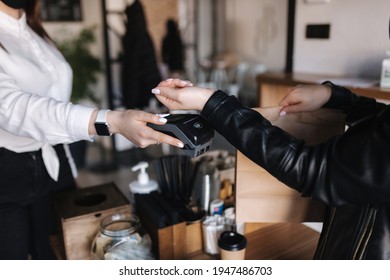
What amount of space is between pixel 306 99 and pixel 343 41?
1.44m

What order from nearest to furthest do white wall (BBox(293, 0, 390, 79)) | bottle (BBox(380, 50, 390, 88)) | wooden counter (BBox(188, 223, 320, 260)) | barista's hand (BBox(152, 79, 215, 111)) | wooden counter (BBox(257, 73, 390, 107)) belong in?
barista's hand (BBox(152, 79, 215, 111)) < wooden counter (BBox(188, 223, 320, 260)) < bottle (BBox(380, 50, 390, 88)) < white wall (BBox(293, 0, 390, 79)) < wooden counter (BBox(257, 73, 390, 107))

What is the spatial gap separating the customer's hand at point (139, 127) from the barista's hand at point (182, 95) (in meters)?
0.04

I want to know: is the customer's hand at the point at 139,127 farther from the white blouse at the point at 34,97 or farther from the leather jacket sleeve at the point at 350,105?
the leather jacket sleeve at the point at 350,105

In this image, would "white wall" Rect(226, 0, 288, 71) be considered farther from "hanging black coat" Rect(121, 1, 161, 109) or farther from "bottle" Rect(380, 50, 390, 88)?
"bottle" Rect(380, 50, 390, 88)

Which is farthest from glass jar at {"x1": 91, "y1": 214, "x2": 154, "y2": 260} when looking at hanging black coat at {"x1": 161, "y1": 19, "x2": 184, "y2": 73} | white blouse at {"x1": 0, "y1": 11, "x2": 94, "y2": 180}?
hanging black coat at {"x1": 161, "y1": 19, "x2": 184, "y2": 73}

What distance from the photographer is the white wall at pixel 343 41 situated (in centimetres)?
181

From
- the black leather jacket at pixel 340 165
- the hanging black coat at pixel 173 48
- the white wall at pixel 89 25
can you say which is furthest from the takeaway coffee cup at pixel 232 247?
the hanging black coat at pixel 173 48

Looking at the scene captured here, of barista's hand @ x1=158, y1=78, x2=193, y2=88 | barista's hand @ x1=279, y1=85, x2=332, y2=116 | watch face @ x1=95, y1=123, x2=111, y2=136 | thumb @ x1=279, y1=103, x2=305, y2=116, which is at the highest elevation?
barista's hand @ x1=158, y1=78, x2=193, y2=88

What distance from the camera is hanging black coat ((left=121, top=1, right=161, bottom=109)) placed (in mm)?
3195

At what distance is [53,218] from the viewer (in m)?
1.23

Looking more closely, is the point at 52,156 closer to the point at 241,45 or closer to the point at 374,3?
the point at 374,3

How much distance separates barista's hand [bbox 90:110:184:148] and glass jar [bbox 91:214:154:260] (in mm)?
275
